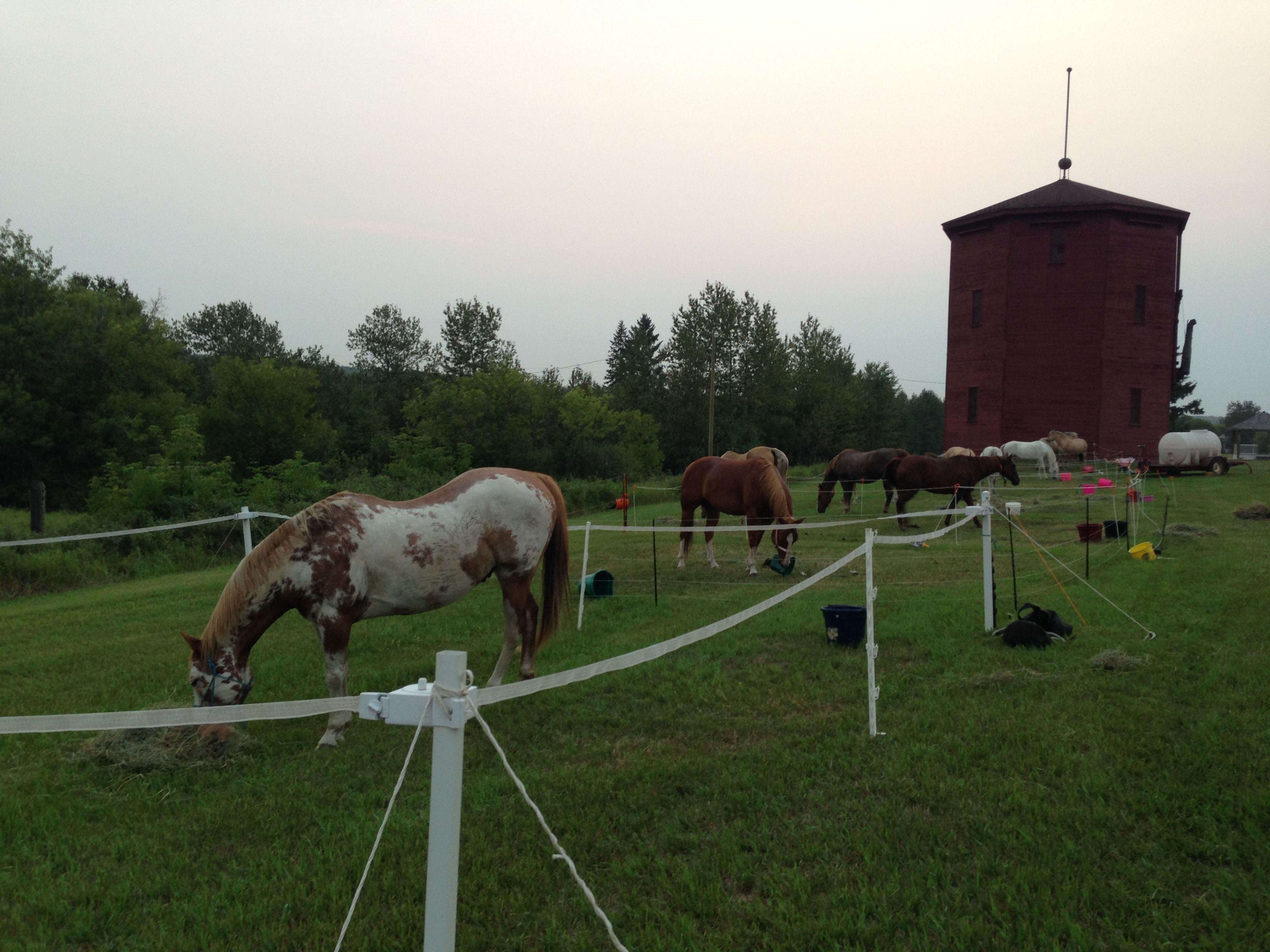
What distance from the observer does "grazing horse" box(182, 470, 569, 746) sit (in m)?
5.64

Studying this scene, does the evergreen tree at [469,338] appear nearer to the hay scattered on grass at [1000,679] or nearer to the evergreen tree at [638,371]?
the evergreen tree at [638,371]

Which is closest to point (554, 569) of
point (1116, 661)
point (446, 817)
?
point (1116, 661)

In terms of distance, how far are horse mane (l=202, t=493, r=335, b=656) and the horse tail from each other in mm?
2046

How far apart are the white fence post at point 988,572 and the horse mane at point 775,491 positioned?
4434 mm

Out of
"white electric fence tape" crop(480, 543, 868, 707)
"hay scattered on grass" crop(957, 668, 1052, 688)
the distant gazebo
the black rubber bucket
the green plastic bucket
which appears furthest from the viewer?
the distant gazebo

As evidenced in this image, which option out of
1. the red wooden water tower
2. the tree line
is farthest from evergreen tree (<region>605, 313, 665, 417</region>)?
the red wooden water tower

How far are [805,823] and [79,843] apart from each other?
3.74 metres

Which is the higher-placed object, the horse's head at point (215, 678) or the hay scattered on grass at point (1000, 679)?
the horse's head at point (215, 678)

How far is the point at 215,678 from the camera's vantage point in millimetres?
5504

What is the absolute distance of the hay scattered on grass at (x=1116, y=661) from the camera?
6602mm

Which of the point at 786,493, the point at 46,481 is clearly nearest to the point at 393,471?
the point at 46,481

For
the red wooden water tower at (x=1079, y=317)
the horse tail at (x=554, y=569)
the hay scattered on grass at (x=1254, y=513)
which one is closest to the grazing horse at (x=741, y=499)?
the horse tail at (x=554, y=569)

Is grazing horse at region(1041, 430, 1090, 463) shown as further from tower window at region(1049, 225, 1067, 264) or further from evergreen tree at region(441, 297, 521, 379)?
evergreen tree at region(441, 297, 521, 379)

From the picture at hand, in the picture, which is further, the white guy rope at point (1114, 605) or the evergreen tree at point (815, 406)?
the evergreen tree at point (815, 406)
